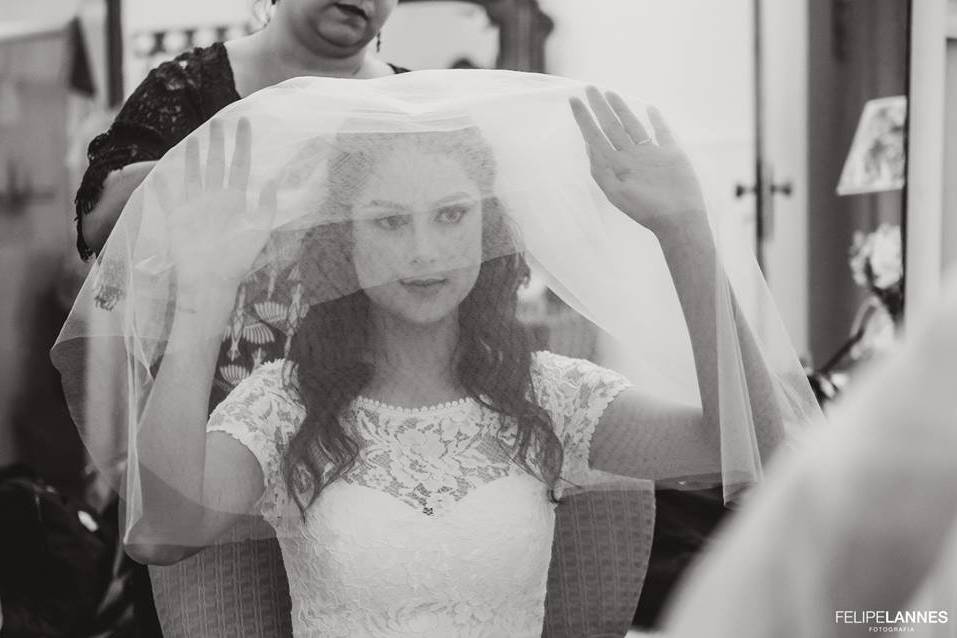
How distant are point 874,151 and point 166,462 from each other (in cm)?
252

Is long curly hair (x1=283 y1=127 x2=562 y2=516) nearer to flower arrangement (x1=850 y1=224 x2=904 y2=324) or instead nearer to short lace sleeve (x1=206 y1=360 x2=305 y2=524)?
short lace sleeve (x1=206 y1=360 x2=305 y2=524)

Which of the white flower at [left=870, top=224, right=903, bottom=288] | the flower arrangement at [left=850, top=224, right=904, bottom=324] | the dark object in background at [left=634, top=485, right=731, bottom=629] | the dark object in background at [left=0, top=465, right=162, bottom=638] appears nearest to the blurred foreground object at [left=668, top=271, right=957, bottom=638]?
the dark object in background at [left=634, top=485, right=731, bottom=629]

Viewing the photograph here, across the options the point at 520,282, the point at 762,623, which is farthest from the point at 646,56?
the point at 762,623

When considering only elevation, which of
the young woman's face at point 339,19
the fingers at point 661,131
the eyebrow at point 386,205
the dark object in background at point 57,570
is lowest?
the dark object in background at point 57,570

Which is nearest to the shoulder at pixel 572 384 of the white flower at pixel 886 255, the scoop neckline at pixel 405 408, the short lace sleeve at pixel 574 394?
the short lace sleeve at pixel 574 394

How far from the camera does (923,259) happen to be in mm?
2328

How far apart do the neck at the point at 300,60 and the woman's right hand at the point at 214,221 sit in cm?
40

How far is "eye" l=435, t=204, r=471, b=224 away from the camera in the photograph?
1.41 m

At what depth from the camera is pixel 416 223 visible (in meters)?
1.40

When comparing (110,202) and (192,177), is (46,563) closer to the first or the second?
(110,202)

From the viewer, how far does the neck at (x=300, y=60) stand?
1729mm

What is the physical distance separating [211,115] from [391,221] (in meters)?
0.41

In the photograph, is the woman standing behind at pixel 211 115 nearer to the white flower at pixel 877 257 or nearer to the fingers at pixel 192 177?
the fingers at pixel 192 177

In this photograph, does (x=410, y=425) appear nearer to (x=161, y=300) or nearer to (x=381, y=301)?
(x=381, y=301)
